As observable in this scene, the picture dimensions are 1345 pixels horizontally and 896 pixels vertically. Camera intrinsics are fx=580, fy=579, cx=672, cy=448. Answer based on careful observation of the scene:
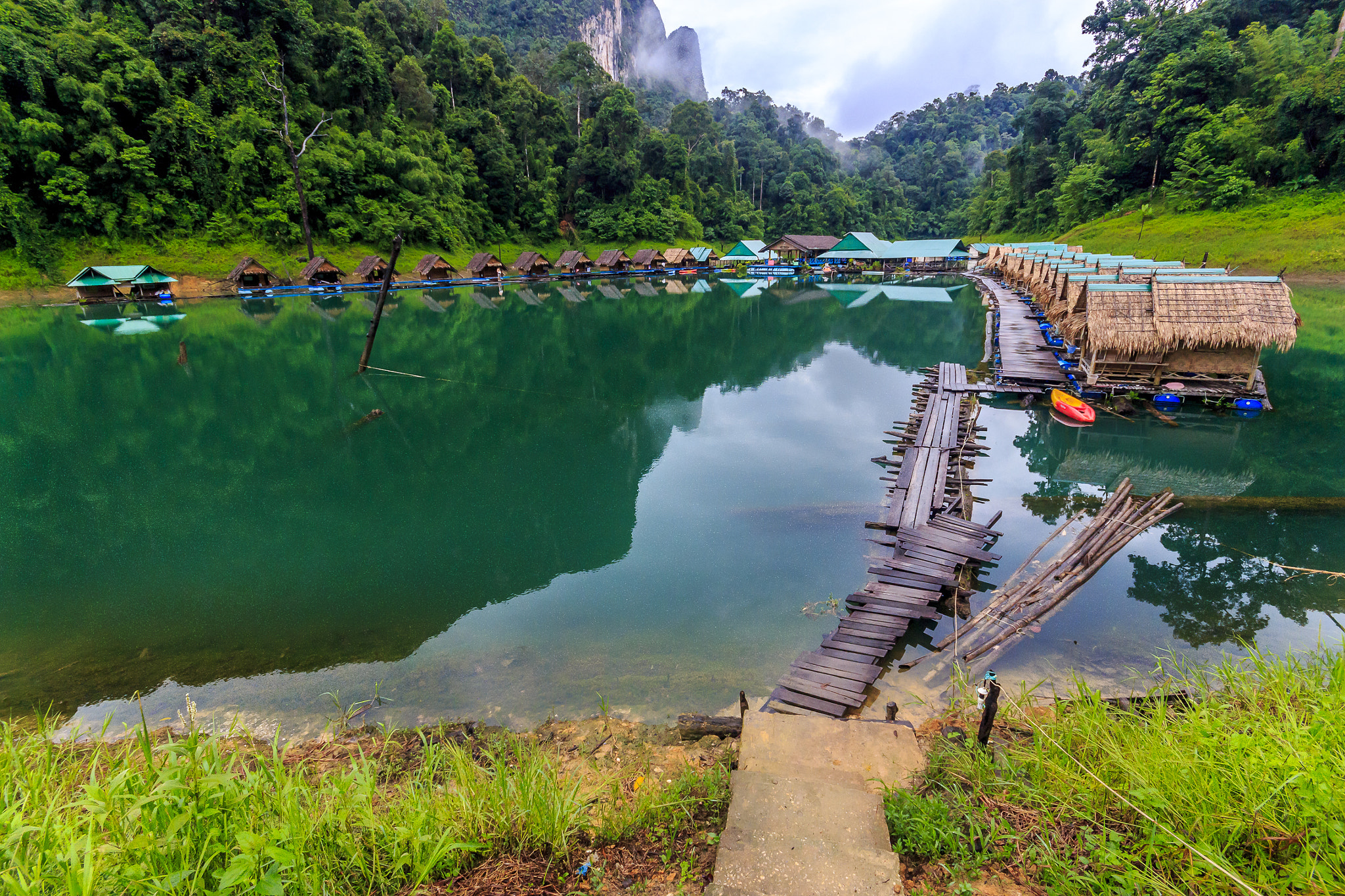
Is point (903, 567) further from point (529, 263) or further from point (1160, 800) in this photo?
point (529, 263)

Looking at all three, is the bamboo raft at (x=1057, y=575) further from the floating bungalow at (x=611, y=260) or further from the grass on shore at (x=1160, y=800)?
the floating bungalow at (x=611, y=260)

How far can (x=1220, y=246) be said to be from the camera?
31.2 meters

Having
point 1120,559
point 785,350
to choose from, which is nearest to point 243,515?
point 1120,559

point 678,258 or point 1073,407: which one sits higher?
point 678,258

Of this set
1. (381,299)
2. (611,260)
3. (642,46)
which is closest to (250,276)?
(611,260)

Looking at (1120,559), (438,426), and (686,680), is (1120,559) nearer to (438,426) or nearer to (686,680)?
(686,680)

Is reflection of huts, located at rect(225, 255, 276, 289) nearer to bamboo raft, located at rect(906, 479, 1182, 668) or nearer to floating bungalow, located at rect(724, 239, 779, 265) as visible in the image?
floating bungalow, located at rect(724, 239, 779, 265)

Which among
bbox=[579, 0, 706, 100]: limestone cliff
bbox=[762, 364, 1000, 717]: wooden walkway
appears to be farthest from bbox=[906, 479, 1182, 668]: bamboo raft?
bbox=[579, 0, 706, 100]: limestone cliff

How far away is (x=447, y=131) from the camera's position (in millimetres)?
57062

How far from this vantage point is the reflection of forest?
6.97 meters

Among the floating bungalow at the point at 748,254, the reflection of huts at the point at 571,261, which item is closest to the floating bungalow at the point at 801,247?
the floating bungalow at the point at 748,254

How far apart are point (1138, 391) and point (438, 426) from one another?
1744 cm

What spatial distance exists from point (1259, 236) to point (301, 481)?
44.4 meters

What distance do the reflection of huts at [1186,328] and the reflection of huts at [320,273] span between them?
43287 mm
